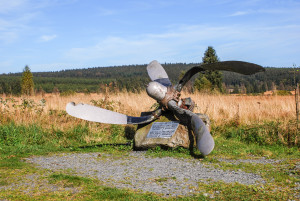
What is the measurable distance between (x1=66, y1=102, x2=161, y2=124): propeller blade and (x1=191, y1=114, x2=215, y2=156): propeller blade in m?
1.27

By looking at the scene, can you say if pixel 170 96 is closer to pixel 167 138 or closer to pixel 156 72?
pixel 167 138

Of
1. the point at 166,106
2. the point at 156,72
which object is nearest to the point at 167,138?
the point at 166,106

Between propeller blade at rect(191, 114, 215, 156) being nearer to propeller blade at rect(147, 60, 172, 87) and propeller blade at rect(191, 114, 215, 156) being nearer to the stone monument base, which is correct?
the stone monument base

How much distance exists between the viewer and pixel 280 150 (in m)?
6.93

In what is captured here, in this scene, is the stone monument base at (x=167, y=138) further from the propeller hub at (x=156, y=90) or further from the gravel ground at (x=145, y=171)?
the propeller hub at (x=156, y=90)

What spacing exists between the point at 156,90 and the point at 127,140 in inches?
92.2

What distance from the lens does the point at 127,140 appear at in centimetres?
854

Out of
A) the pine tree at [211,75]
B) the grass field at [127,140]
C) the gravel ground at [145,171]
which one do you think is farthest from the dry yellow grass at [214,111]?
the pine tree at [211,75]

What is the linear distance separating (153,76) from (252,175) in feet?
12.2

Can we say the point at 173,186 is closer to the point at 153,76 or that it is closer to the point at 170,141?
the point at 170,141

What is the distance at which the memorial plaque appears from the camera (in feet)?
21.8

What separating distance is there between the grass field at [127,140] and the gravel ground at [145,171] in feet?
0.88

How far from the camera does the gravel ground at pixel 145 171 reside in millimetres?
4449

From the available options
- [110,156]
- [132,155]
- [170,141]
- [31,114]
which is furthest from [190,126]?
[31,114]
